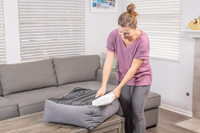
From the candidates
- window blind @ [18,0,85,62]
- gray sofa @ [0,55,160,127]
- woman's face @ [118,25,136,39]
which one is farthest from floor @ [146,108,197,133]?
window blind @ [18,0,85,62]

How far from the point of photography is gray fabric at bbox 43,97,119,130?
198cm

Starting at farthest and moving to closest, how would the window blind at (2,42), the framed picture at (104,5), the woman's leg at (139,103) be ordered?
the framed picture at (104,5), the window blind at (2,42), the woman's leg at (139,103)

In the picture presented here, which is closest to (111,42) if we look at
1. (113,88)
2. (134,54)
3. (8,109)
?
(134,54)

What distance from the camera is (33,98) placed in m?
2.93

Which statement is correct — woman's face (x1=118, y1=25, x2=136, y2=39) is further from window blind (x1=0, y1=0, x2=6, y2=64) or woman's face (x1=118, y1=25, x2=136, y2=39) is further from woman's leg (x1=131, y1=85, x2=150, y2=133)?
window blind (x1=0, y1=0, x2=6, y2=64)

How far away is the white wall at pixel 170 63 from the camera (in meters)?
3.44

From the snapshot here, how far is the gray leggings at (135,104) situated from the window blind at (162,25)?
5.59 ft

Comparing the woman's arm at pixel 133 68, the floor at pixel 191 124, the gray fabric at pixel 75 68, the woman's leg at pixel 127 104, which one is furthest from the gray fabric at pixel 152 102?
the gray fabric at pixel 75 68

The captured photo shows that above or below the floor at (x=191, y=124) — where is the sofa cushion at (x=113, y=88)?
above

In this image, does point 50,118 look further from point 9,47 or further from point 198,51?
point 198,51

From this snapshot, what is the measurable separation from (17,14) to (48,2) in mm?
521

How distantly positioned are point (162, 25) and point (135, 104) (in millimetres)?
2090

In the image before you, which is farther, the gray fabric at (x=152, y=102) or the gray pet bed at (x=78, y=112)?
the gray fabric at (x=152, y=102)

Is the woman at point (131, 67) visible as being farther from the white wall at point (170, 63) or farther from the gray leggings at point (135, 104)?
the white wall at point (170, 63)
